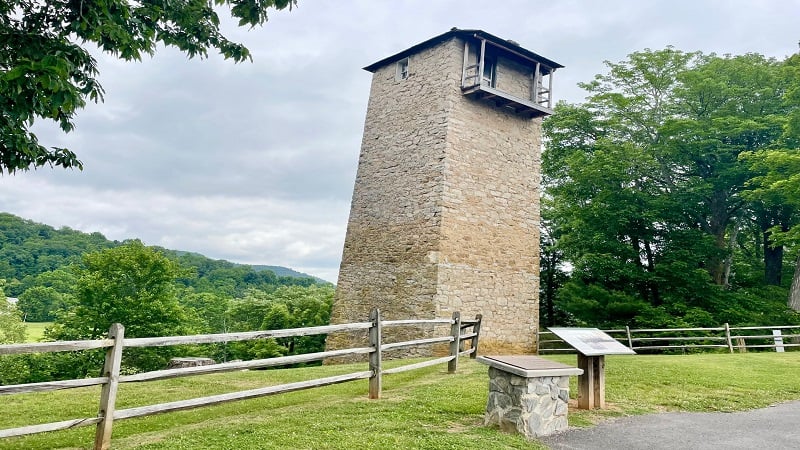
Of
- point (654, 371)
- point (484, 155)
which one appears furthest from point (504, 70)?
point (654, 371)

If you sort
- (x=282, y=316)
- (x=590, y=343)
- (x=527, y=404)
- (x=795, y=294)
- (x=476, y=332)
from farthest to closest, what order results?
(x=282, y=316), (x=795, y=294), (x=476, y=332), (x=590, y=343), (x=527, y=404)

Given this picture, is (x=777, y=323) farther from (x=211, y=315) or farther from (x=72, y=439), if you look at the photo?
(x=211, y=315)

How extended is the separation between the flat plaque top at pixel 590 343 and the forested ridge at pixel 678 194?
1257 cm

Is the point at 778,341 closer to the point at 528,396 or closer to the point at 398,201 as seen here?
the point at 398,201

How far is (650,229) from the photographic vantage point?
66.2 ft

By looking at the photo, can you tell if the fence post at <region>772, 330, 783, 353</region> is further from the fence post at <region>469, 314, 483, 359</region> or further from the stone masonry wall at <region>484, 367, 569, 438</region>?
the stone masonry wall at <region>484, 367, 569, 438</region>

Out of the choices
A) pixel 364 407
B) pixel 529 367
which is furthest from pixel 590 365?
pixel 364 407

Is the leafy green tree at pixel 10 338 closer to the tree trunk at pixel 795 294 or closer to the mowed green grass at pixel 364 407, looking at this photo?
the mowed green grass at pixel 364 407

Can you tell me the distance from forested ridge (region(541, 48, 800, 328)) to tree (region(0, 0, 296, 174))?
53.7ft

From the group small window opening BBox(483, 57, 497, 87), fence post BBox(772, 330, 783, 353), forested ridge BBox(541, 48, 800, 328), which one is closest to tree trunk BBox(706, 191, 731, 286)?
forested ridge BBox(541, 48, 800, 328)

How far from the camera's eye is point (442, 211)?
14273 millimetres

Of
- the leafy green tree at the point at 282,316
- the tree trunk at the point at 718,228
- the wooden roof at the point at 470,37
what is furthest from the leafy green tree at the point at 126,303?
the tree trunk at the point at 718,228

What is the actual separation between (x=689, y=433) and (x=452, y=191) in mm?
9447

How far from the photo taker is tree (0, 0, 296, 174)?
4578mm
